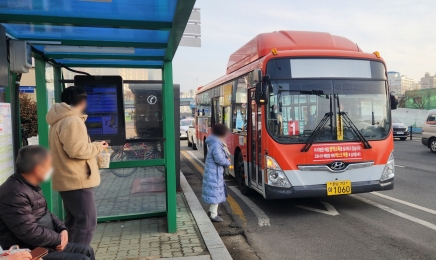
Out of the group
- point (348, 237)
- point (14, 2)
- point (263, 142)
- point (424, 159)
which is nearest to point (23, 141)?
point (14, 2)

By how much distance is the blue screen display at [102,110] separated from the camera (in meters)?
4.97

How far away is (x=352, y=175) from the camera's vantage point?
6121 mm

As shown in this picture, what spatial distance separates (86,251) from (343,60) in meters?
5.23

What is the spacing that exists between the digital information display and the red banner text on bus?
3148 mm

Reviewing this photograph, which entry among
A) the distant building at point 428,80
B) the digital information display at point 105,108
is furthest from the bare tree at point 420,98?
the distant building at point 428,80

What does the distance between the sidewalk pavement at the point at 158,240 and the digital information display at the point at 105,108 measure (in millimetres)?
1327

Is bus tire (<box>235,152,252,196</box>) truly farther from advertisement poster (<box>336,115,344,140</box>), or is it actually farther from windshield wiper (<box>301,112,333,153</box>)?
advertisement poster (<box>336,115,344,140</box>)

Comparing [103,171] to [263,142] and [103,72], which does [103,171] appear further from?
[263,142]

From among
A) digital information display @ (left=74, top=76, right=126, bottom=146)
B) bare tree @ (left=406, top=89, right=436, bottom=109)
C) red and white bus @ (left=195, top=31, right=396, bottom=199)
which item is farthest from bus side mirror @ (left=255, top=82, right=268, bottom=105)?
bare tree @ (left=406, top=89, right=436, bottom=109)

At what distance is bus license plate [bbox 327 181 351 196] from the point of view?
6027 millimetres

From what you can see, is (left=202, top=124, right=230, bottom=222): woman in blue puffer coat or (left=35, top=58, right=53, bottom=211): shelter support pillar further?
(left=202, top=124, right=230, bottom=222): woman in blue puffer coat

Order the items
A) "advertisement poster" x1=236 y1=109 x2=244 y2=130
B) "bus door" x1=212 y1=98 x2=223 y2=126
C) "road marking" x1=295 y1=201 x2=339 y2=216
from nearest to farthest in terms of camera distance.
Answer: "road marking" x1=295 y1=201 x2=339 y2=216
"advertisement poster" x1=236 y1=109 x2=244 y2=130
"bus door" x1=212 y1=98 x2=223 y2=126

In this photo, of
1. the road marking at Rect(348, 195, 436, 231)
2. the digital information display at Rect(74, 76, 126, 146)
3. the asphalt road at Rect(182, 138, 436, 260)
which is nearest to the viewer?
the asphalt road at Rect(182, 138, 436, 260)

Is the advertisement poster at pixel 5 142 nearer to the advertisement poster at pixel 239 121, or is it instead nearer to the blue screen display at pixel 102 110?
the blue screen display at pixel 102 110
